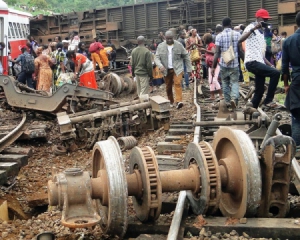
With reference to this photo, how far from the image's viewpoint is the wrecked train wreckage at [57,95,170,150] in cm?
795

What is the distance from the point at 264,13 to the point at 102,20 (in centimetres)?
2051

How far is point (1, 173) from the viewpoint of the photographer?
570 cm

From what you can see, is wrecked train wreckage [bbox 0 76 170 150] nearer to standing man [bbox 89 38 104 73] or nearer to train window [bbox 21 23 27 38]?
standing man [bbox 89 38 104 73]

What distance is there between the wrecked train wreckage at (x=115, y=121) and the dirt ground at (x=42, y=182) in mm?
203

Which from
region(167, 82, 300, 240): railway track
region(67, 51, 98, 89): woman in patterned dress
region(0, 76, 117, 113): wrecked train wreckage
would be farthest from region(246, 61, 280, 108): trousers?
region(67, 51, 98, 89): woman in patterned dress

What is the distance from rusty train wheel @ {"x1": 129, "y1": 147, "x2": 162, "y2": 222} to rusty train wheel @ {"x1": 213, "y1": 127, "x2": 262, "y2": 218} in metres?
0.54

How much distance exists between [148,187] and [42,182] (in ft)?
11.7

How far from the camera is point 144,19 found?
26.4 m

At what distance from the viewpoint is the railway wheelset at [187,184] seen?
3.19 metres

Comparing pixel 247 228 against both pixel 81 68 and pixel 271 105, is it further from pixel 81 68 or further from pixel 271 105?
pixel 81 68

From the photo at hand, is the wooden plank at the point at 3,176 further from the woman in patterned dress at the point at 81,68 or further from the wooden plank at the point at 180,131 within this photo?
the woman in patterned dress at the point at 81,68

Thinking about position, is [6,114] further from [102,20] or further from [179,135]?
[102,20]

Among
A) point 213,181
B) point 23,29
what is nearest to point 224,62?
point 213,181

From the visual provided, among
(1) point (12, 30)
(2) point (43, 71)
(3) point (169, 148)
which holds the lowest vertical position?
(3) point (169, 148)
